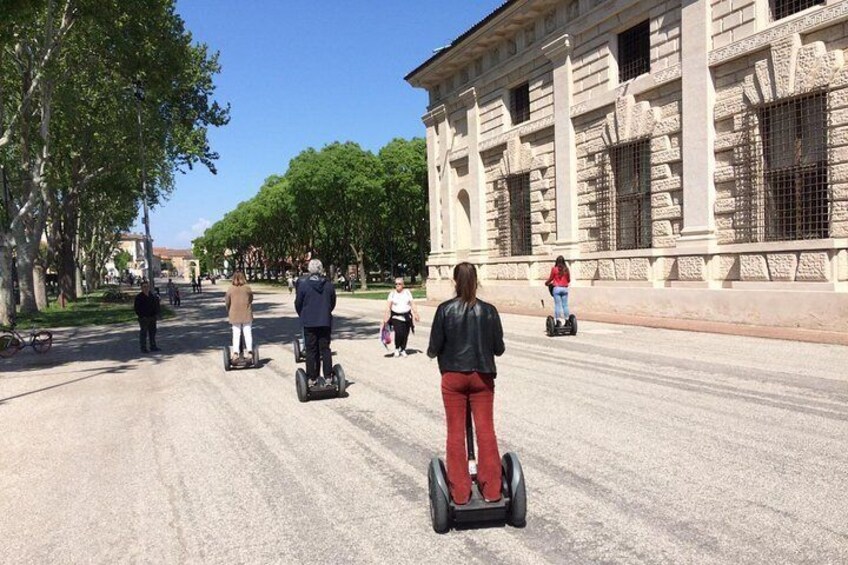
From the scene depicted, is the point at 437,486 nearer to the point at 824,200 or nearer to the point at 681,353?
the point at 681,353

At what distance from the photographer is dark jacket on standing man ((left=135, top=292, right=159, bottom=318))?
14984mm

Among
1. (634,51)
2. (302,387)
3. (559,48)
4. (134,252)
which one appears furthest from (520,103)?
(134,252)

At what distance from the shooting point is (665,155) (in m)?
17.8

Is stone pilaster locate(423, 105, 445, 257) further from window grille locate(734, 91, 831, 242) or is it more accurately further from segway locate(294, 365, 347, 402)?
segway locate(294, 365, 347, 402)

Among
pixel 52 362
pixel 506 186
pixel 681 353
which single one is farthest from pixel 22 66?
pixel 681 353

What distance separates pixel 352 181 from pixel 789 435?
4312 cm

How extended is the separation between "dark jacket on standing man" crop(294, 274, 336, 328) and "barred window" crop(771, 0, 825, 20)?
1308 cm

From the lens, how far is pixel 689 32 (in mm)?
16812

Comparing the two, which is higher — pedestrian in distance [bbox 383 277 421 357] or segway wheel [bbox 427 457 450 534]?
pedestrian in distance [bbox 383 277 421 357]

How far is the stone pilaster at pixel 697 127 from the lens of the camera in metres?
16.3

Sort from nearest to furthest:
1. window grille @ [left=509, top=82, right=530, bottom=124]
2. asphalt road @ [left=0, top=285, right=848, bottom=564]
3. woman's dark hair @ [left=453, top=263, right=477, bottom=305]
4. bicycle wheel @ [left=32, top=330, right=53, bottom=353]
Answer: asphalt road @ [left=0, top=285, right=848, bottom=564], woman's dark hair @ [left=453, top=263, right=477, bottom=305], bicycle wheel @ [left=32, top=330, right=53, bottom=353], window grille @ [left=509, top=82, right=530, bottom=124]

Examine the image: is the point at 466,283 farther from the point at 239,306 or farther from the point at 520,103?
the point at 520,103

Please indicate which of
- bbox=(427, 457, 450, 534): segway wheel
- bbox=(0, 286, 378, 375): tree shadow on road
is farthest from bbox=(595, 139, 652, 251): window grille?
Answer: bbox=(427, 457, 450, 534): segway wheel

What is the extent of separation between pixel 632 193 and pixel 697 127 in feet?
10.4
